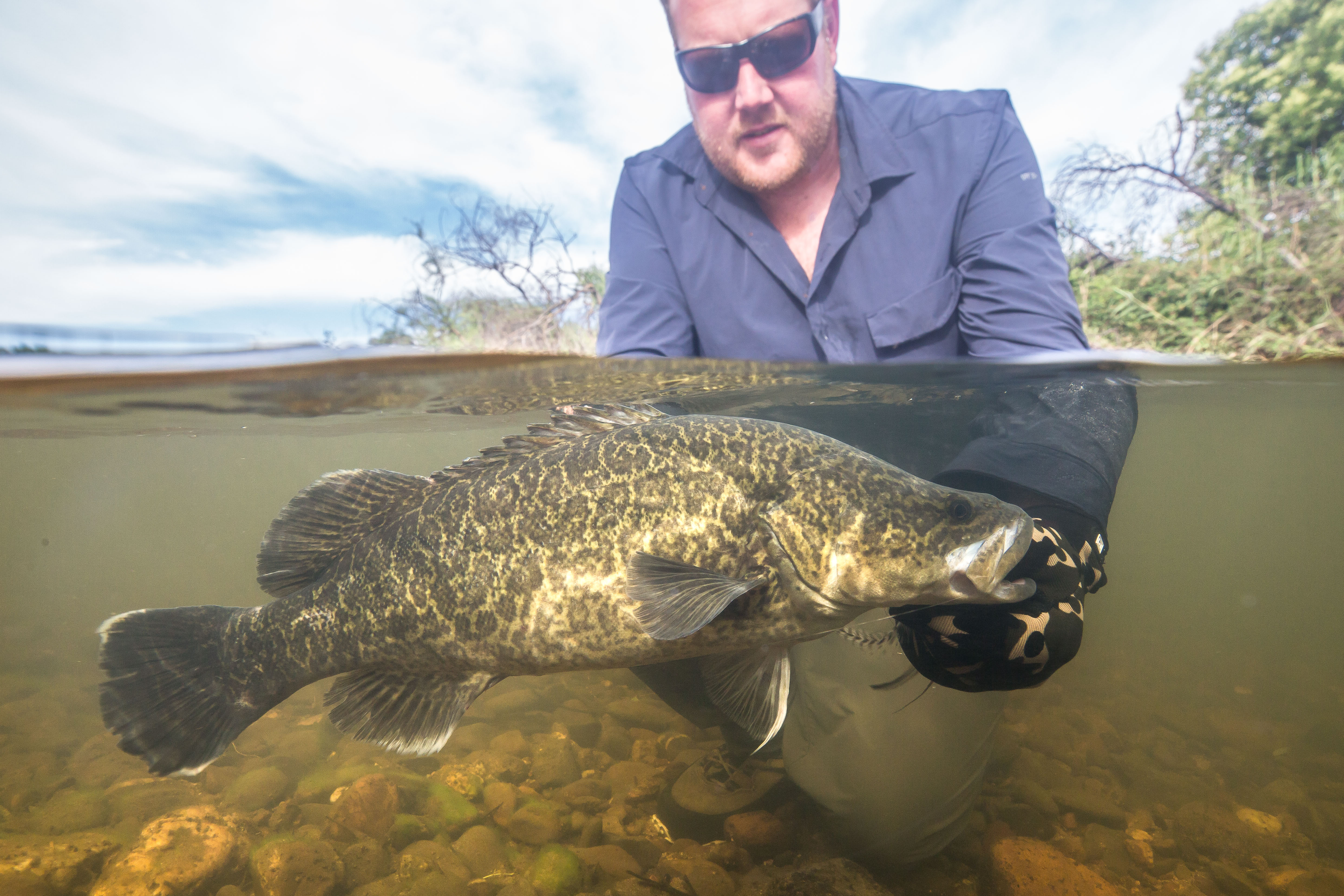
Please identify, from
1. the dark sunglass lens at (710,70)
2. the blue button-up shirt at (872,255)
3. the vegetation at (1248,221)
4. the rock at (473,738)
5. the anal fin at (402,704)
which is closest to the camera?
the anal fin at (402,704)

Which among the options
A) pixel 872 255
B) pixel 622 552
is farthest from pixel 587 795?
pixel 872 255

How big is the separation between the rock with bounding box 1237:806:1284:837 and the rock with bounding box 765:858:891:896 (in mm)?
4145

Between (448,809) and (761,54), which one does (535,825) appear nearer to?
(448,809)

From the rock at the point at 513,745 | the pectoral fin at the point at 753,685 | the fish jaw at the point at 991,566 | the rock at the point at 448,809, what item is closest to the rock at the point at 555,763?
the rock at the point at 513,745

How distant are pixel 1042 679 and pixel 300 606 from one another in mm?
3064

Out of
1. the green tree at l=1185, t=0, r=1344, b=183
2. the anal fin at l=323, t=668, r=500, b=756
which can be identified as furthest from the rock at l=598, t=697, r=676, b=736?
the green tree at l=1185, t=0, r=1344, b=183

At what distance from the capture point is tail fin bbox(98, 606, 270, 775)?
271cm

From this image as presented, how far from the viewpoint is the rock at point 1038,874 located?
377 centimetres

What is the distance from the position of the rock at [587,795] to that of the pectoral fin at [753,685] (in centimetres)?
236

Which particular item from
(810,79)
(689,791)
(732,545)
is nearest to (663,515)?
(732,545)

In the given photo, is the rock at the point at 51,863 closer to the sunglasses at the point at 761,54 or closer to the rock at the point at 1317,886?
the sunglasses at the point at 761,54

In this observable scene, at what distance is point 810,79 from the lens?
4.68 metres

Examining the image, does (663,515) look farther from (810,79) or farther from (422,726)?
(810,79)

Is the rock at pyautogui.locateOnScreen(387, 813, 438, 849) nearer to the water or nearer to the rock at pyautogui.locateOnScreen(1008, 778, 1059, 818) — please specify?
the water
